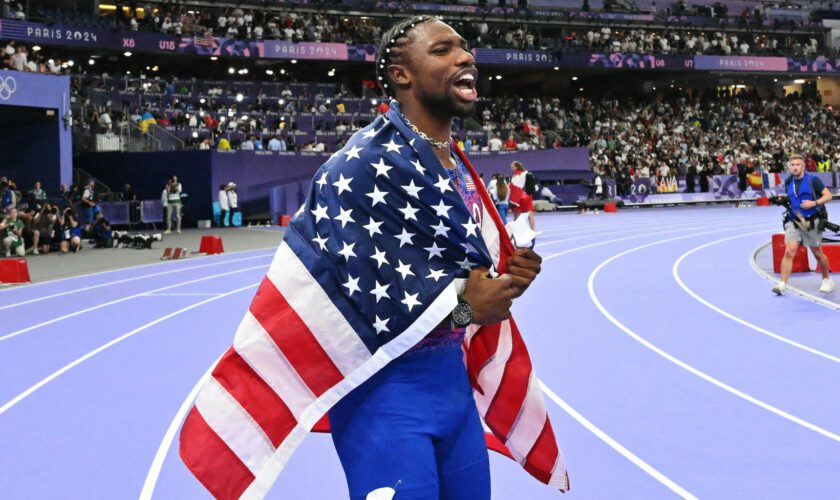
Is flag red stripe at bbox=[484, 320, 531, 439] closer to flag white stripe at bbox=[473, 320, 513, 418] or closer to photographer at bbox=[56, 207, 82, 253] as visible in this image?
flag white stripe at bbox=[473, 320, 513, 418]

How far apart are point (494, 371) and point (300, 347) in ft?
2.19

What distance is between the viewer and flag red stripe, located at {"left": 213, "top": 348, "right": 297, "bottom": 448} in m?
2.79

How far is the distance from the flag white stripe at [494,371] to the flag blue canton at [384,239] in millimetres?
398

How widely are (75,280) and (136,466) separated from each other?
1219 centimetres

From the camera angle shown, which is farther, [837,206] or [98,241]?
[837,206]

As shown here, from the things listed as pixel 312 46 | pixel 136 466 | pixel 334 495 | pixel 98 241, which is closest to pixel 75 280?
pixel 98 241

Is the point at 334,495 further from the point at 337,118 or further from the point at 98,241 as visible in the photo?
the point at 337,118

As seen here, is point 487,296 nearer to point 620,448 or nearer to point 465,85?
point 465,85

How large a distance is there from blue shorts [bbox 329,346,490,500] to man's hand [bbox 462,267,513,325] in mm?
164

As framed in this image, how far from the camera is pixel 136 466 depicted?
639cm

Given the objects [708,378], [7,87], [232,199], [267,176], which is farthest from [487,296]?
[267,176]

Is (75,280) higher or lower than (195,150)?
lower

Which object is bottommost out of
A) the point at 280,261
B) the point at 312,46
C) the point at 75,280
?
the point at 75,280

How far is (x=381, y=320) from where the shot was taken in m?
2.71
